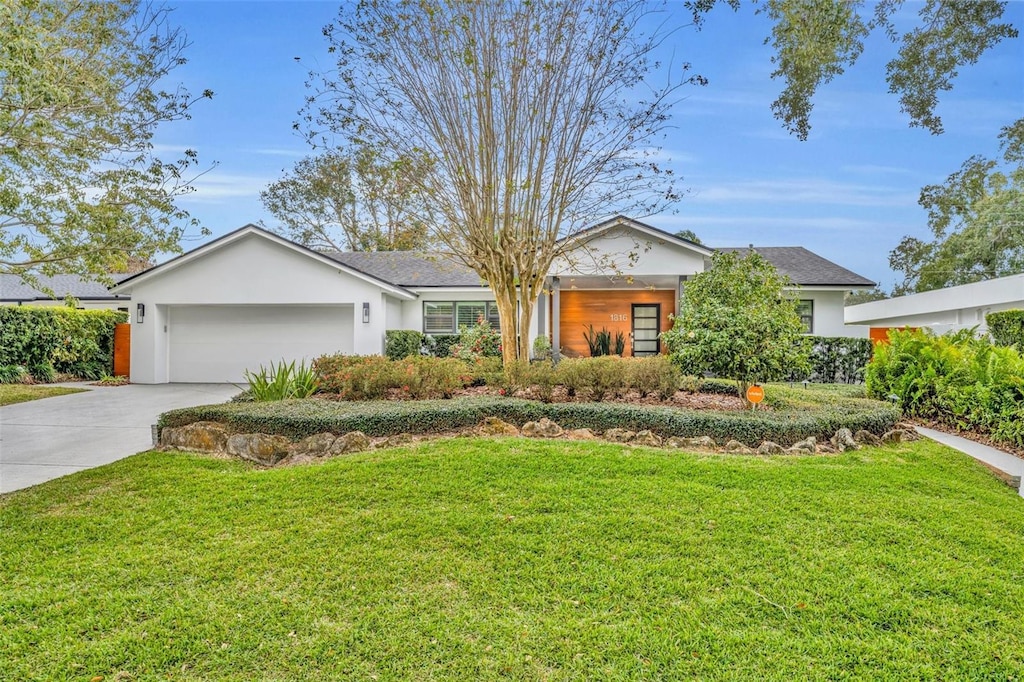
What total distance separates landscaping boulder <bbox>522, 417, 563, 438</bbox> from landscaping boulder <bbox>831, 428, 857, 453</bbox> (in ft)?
10.7

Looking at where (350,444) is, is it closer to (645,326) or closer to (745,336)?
(745,336)

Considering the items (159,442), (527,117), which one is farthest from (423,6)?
(159,442)

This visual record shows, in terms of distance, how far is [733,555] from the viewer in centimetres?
370

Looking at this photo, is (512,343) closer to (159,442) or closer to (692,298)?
(692,298)

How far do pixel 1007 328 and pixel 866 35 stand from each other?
670 cm

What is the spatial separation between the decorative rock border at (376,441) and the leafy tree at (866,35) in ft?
13.1

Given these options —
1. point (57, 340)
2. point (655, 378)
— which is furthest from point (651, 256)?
point (57, 340)

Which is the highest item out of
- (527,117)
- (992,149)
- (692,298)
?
(992,149)

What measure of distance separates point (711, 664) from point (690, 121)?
31.8 feet

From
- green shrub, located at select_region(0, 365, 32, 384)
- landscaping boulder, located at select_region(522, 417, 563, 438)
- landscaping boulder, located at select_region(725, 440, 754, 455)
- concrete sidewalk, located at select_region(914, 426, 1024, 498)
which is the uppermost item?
green shrub, located at select_region(0, 365, 32, 384)

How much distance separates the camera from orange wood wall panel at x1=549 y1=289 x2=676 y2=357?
17844 millimetres

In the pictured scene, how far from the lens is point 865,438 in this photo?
22.0ft

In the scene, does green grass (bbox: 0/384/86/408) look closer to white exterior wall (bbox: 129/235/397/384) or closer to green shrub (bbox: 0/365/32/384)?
green shrub (bbox: 0/365/32/384)

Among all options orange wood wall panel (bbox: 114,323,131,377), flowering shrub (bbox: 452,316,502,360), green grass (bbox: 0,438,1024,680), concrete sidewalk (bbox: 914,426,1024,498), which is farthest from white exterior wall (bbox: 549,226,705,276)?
orange wood wall panel (bbox: 114,323,131,377)
